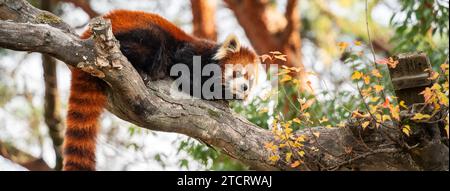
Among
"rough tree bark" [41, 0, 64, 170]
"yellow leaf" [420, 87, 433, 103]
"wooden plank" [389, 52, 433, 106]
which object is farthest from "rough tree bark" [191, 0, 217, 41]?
"yellow leaf" [420, 87, 433, 103]

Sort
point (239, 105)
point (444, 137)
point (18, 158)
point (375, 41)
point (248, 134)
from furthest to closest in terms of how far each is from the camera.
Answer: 1. point (375, 41)
2. point (18, 158)
3. point (239, 105)
4. point (248, 134)
5. point (444, 137)

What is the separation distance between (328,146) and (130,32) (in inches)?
60.1

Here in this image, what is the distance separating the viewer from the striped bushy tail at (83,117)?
354 cm

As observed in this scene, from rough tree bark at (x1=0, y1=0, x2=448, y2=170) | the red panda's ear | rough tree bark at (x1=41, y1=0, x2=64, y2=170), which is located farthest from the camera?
rough tree bark at (x1=41, y1=0, x2=64, y2=170)

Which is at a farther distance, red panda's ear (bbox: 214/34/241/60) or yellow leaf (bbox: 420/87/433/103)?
red panda's ear (bbox: 214/34/241/60)

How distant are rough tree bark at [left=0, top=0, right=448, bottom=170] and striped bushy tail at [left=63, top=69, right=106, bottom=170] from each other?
109 millimetres

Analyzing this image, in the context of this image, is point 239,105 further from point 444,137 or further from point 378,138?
point 444,137

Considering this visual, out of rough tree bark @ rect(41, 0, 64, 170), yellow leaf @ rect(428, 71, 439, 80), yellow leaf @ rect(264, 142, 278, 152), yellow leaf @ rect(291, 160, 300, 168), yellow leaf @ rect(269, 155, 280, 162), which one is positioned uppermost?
rough tree bark @ rect(41, 0, 64, 170)

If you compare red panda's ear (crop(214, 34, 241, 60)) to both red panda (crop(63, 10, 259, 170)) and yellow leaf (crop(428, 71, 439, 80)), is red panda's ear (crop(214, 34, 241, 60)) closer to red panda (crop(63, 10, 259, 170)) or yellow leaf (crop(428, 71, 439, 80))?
red panda (crop(63, 10, 259, 170))

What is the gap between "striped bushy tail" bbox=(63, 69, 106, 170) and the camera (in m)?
3.54

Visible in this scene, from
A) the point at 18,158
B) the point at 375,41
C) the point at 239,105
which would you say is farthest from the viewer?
the point at 375,41
